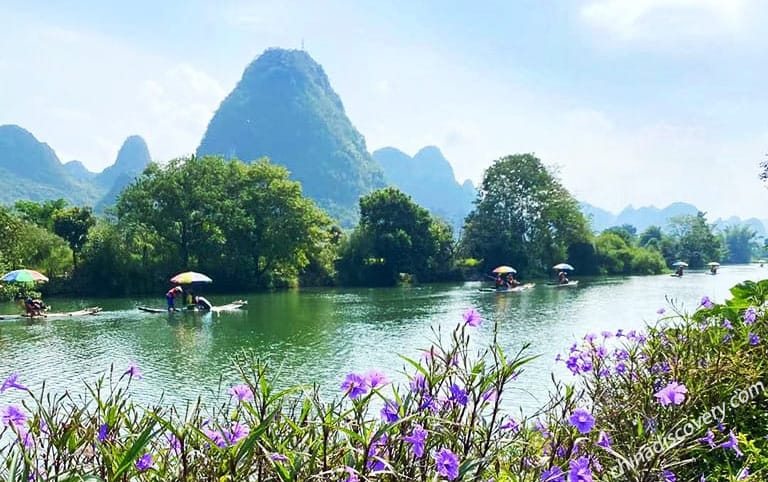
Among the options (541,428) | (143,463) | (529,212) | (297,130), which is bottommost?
(541,428)

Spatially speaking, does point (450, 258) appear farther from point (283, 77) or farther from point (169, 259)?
point (283, 77)

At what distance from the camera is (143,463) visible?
1605 mm

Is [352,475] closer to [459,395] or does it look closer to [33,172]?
[459,395]

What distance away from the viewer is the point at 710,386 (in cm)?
227

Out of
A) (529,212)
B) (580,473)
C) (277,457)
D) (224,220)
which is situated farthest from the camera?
(529,212)

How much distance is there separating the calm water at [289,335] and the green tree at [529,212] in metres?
16.9

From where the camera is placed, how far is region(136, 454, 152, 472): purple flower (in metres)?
1.60

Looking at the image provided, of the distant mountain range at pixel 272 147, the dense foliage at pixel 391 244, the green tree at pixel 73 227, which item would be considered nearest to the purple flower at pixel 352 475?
the green tree at pixel 73 227

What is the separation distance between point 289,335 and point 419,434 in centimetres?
1319

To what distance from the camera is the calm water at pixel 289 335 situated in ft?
32.2

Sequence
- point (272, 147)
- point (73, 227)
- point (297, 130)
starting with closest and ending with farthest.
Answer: point (73, 227)
point (272, 147)
point (297, 130)

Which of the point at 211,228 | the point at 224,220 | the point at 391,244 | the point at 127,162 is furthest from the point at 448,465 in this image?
the point at 127,162

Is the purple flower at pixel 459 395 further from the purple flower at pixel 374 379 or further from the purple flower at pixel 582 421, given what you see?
the purple flower at pixel 582 421

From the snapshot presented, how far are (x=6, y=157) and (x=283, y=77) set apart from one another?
2716 inches
